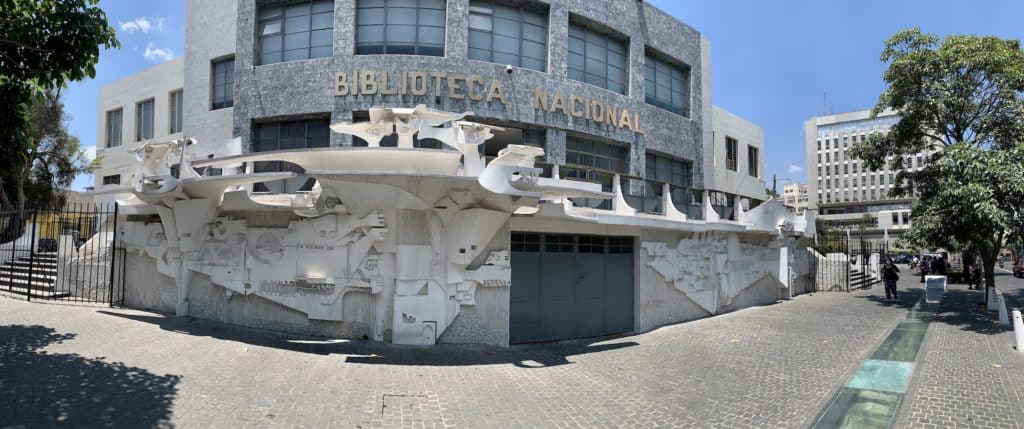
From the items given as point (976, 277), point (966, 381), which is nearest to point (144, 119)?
point (966, 381)

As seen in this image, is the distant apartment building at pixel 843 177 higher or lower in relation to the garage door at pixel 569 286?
higher

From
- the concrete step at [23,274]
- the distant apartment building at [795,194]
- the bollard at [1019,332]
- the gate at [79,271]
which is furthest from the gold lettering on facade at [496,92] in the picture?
the distant apartment building at [795,194]

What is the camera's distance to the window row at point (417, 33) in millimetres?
12625

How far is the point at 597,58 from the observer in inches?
597

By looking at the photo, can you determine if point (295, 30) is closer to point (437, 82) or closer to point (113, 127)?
point (437, 82)

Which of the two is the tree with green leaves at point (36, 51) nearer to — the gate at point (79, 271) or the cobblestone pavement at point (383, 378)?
the cobblestone pavement at point (383, 378)

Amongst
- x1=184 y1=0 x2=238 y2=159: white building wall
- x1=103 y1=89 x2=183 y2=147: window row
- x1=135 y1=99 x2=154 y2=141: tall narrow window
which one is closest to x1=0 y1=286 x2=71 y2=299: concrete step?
x1=184 y1=0 x2=238 y2=159: white building wall

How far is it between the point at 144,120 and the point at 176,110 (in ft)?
7.65

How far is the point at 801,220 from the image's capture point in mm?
18391

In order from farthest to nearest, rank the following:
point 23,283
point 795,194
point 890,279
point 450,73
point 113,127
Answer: point 795,194 → point 113,127 → point 890,279 → point 23,283 → point 450,73

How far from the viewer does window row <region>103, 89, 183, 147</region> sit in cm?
1702

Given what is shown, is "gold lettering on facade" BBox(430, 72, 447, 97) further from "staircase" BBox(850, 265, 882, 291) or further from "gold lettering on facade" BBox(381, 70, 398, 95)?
"staircase" BBox(850, 265, 882, 291)

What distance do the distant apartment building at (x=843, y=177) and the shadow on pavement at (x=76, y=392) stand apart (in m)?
86.7

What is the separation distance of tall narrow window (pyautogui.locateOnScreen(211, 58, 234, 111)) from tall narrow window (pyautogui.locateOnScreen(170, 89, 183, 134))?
3.84 meters
